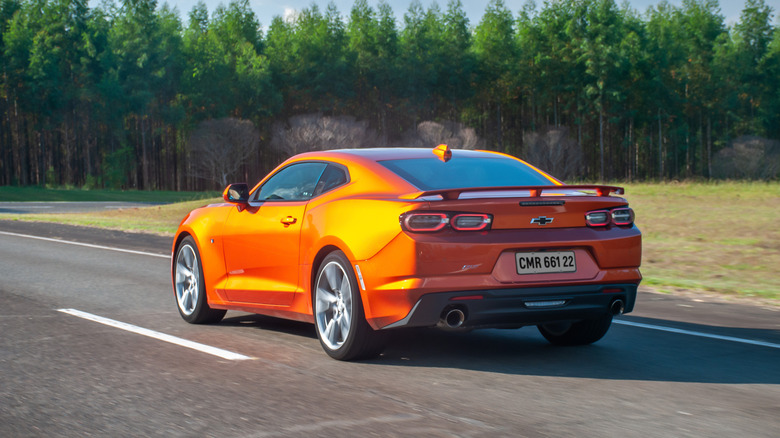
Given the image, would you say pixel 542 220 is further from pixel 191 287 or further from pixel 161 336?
pixel 191 287

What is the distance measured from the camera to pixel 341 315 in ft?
19.2

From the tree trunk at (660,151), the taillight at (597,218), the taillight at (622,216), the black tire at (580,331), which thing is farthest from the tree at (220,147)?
the taillight at (597,218)

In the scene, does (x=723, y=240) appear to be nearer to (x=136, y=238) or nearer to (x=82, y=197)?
(x=136, y=238)

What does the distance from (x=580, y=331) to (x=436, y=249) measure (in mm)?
1789

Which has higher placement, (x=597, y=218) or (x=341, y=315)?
(x=597, y=218)

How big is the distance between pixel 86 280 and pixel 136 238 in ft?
27.2

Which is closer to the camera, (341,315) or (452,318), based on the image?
(452,318)

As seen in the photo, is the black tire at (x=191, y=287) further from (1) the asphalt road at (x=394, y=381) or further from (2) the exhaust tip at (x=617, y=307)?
(2) the exhaust tip at (x=617, y=307)

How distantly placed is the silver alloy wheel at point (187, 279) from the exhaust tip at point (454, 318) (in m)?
3.09

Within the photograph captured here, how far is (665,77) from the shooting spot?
297 feet

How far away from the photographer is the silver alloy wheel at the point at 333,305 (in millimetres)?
5797

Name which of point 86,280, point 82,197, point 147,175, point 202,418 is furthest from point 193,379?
point 147,175

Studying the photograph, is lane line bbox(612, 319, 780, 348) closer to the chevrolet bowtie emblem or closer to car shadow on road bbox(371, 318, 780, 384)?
car shadow on road bbox(371, 318, 780, 384)

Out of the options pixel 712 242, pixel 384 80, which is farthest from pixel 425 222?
pixel 384 80
